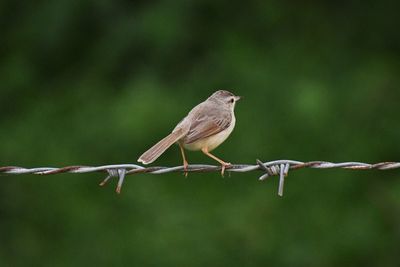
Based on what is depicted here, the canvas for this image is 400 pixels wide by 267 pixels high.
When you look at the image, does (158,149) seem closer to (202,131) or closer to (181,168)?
(202,131)

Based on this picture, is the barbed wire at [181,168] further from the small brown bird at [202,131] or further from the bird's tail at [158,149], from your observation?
the small brown bird at [202,131]

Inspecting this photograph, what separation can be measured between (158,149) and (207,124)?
0.67 meters

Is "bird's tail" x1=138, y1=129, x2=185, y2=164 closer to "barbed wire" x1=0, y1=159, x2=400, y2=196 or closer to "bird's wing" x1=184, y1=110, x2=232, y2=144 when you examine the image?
"bird's wing" x1=184, y1=110, x2=232, y2=144

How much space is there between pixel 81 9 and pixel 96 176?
2.35m

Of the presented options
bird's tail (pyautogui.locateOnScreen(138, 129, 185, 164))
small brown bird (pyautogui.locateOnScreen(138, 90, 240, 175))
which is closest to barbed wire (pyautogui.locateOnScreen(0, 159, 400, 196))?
bird's tail (pyautogui.locateOnScreen(138, 129, 185, 164))

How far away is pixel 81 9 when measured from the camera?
40.3 feet

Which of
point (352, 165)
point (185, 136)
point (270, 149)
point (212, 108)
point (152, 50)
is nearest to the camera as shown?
point (352, 165)

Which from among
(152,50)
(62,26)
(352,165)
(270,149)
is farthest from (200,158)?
(352,165)

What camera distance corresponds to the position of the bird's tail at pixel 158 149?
21.8 feet

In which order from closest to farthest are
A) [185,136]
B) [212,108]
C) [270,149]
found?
1. [185,136]
2. [212,108]
3. [270,149]

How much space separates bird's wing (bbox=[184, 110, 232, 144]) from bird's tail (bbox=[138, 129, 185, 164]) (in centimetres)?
8

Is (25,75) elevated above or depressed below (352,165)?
above

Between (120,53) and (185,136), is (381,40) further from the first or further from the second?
(185,136)

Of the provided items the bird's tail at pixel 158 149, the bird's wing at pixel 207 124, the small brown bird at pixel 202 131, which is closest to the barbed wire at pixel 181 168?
the bird's tail at pixel 158 149
